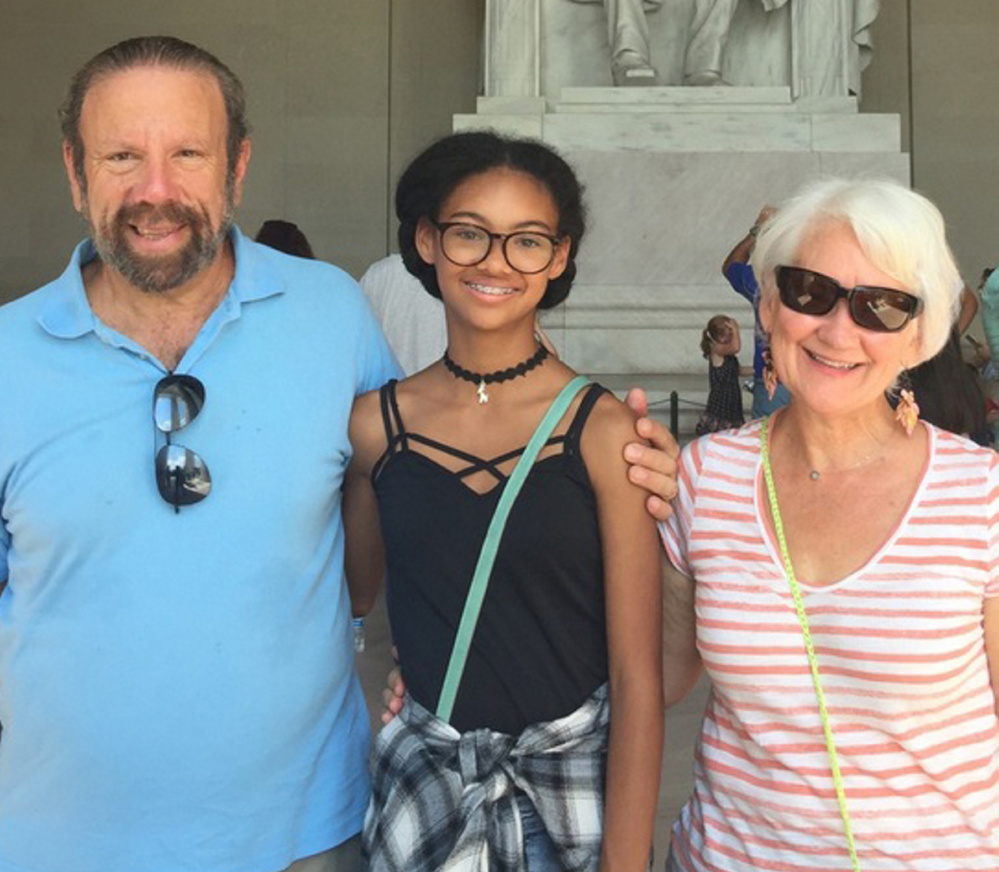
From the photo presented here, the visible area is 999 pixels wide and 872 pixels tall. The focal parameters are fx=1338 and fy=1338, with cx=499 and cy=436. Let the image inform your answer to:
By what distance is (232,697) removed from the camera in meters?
1.86

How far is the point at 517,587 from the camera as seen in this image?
188 cm

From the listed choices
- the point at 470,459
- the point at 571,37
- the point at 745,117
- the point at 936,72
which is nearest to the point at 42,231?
the point at 571,37

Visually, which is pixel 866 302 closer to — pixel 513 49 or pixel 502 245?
pixel 502 245

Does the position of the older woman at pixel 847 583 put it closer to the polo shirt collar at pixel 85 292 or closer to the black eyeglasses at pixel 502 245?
the black eyeglasses at pixel 502 245

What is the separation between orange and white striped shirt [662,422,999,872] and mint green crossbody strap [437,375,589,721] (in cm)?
32

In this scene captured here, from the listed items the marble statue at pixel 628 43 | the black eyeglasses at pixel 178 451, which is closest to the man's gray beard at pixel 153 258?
the black eyeglasses at pixel 178 451

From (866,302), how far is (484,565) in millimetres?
643

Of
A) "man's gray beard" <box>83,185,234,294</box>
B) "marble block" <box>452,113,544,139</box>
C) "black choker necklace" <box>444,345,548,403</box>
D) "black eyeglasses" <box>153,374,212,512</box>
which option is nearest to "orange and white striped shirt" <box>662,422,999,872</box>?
"black choker necklace" <box>444,345,548,403</box>

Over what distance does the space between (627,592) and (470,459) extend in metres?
0.29

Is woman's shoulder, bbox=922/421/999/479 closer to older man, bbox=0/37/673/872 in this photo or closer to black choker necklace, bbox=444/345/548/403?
older man, bbox=0/37/673/872

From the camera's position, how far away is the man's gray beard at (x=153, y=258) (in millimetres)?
1930

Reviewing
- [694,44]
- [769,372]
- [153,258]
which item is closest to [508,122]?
[694,44]

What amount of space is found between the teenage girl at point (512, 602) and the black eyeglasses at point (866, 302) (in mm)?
327

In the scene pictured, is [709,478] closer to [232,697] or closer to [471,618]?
[471,618]
